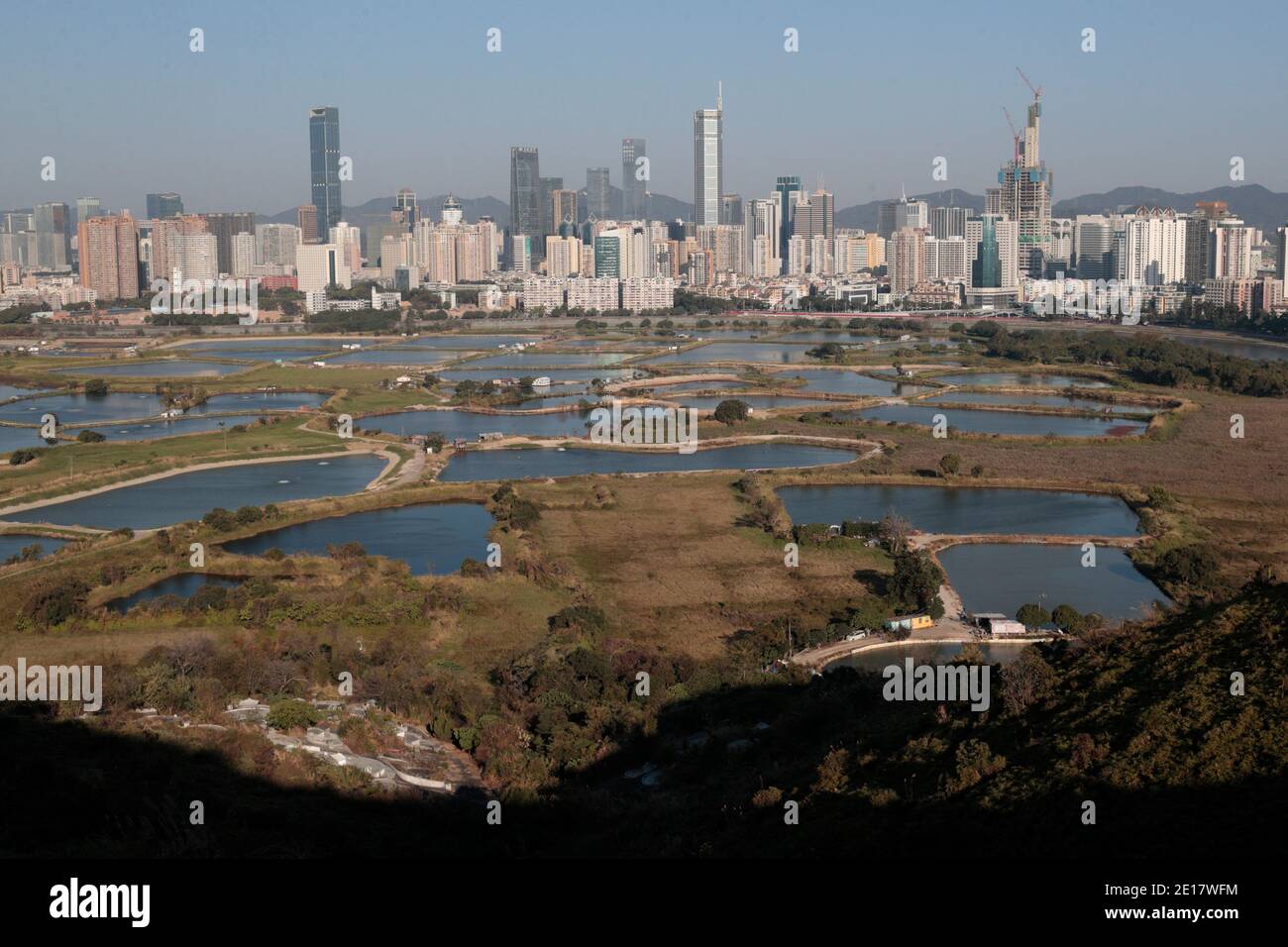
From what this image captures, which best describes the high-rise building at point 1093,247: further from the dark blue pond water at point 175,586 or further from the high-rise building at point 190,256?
the dark blue pond water at point 175,586

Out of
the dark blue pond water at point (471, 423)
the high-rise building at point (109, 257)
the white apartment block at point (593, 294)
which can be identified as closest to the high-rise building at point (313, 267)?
the high-rise building at point (109, 257)

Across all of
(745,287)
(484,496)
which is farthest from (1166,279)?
(484,496)

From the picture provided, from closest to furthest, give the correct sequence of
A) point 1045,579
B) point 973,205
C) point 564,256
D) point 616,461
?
point 1045,579 → point 616,461 → point 564,256 → point 973,205

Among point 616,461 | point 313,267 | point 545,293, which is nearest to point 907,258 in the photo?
point 545,293

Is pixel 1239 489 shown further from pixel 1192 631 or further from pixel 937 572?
pixel 1192 631

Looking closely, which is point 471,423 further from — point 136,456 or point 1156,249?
point 1156,249
